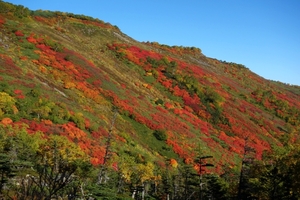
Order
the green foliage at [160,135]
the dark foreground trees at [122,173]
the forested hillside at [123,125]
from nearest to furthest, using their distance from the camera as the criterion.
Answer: the dark foreground trees at [122,173] → the forested hillside at [123,125] → the green foliage at [160,135]

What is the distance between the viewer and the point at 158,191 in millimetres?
38969

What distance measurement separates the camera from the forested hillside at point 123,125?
2192 cm

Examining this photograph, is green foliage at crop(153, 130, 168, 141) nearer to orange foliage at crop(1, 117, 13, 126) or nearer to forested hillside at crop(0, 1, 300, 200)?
forested hillside at crop(0, 1, 300, 200)

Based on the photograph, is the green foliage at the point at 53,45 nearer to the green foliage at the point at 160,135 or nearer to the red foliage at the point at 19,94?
the red foliage at the point at 19,94

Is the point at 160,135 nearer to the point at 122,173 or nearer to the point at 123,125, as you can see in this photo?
the point at 123,125

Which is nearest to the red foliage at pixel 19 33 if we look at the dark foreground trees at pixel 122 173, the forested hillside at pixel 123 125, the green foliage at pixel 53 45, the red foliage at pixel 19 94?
the forested hillside at pixel 123 125

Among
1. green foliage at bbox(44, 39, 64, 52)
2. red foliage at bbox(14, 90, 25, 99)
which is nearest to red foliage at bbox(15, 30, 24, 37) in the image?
green foliage at bbox(44, 39, 64, 52)

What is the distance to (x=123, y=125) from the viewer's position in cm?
5034

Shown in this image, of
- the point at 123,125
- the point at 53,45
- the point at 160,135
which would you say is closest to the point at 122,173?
the point at 123,125

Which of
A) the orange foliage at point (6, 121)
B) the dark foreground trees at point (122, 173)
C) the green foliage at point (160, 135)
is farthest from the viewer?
the green foliage at point (160, 135)

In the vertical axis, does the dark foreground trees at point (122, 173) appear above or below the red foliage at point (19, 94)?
below

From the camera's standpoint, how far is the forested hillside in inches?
863

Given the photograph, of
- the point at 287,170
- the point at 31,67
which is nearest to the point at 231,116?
the point at 31,67

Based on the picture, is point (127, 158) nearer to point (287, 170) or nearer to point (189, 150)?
point (189, 150)
